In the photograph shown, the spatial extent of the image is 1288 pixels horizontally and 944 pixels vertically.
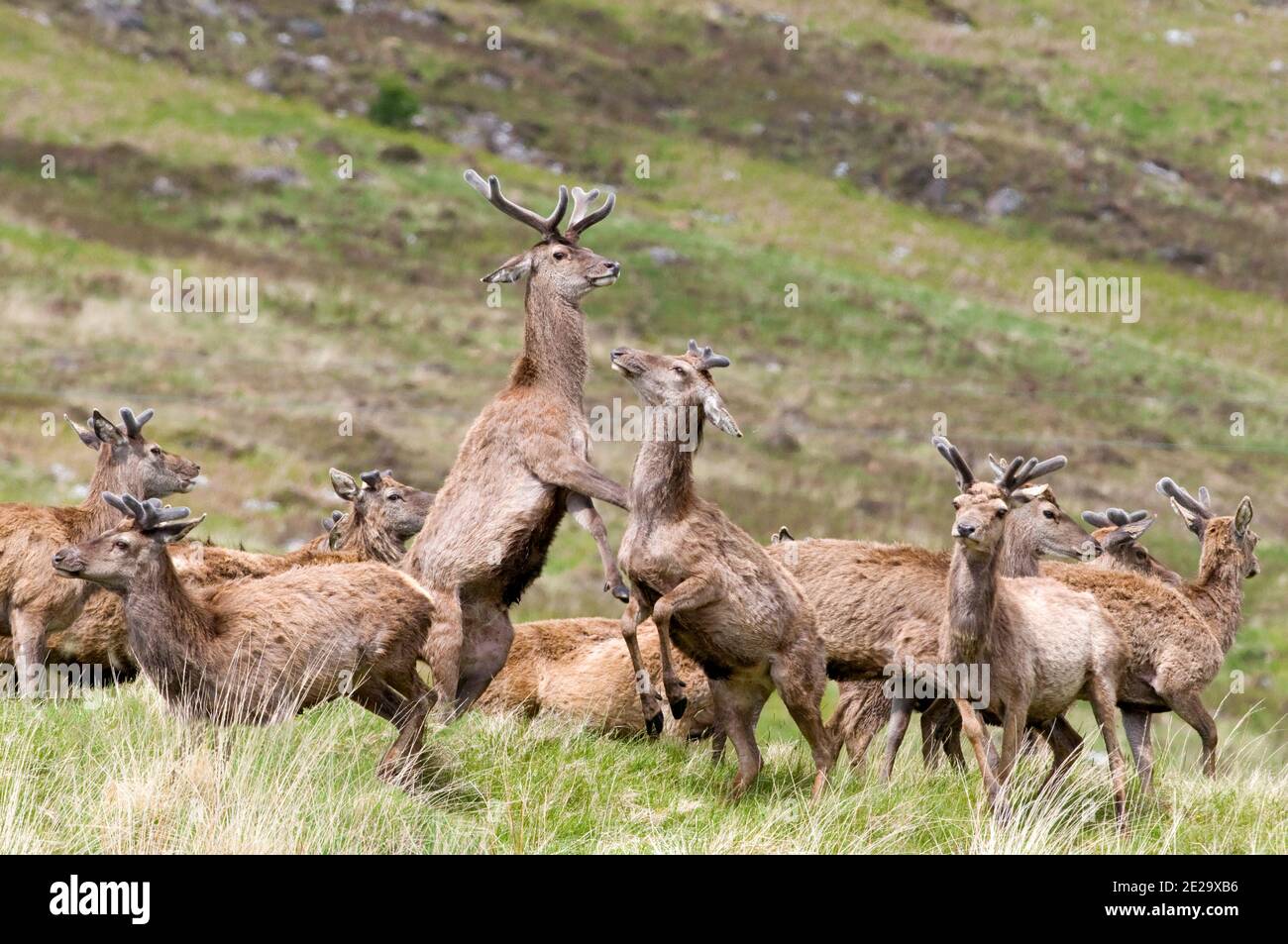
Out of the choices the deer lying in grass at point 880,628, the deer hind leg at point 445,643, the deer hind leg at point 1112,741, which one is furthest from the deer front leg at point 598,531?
the deer hind leg at point 1112,741

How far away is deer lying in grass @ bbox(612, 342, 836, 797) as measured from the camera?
10.4m

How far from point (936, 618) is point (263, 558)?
510 cm

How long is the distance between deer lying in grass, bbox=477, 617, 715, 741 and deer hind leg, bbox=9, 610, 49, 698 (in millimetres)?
3127

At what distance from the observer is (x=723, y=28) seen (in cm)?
8844

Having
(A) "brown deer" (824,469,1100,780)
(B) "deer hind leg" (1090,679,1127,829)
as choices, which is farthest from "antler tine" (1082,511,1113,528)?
(B) "deer hind leg" (1090,679,1127,829)

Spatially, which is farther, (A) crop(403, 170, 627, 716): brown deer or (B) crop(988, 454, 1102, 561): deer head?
(B) crop(988, 454, 1102, 561): deer head

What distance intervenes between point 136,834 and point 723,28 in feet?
275

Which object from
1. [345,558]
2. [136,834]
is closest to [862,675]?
[345,558]

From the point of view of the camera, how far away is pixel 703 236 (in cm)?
6462

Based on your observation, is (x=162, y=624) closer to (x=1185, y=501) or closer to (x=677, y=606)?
(x=677, y=606)

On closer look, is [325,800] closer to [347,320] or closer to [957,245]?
[347,320]

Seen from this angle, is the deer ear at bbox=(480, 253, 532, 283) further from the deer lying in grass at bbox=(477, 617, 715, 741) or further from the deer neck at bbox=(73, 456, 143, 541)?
the deer neck at bbox=(73, 456, 143, 541)

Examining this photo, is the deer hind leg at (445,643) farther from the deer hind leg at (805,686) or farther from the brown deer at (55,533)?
the brown deer at (55,533)

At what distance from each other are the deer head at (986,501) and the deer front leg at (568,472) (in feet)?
6.65
